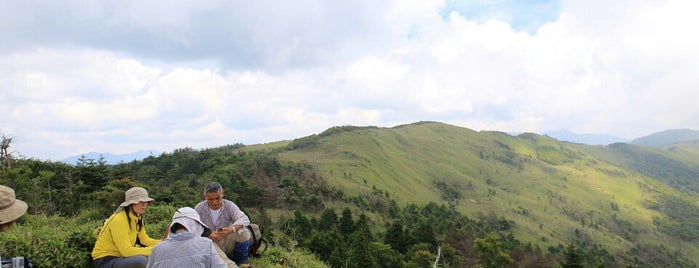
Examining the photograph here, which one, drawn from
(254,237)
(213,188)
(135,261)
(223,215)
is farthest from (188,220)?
(254,237)

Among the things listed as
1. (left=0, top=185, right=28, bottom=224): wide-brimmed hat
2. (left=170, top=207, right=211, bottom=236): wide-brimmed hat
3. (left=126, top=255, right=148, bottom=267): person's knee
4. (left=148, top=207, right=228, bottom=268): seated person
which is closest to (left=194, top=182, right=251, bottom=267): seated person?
(left=126, top=255, right=148, bottom=267): person's knee

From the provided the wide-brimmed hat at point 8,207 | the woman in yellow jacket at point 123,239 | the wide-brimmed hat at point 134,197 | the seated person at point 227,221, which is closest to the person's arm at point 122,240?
the woman in yellow jacket at point 123,239

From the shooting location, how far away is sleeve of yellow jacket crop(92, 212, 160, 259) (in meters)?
6.88

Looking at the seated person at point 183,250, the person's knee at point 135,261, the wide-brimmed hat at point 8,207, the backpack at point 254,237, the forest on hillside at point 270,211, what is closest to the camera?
the wide-brimmed hat at point 8,207

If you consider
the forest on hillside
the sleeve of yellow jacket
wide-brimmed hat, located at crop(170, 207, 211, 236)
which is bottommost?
the forest on hillside

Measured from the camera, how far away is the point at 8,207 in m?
4.87

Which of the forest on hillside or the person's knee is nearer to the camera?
the person's knee

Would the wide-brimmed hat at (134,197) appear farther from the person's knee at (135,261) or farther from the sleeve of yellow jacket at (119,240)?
the person's knee at (135,261)

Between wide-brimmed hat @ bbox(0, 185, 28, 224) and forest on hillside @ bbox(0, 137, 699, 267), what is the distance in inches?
129

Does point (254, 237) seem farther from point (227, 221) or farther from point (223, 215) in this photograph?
point (223, 215)

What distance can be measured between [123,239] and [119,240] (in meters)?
0.06

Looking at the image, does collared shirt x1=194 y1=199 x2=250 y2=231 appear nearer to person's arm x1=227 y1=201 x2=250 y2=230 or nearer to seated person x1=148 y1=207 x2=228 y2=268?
person's arm x1=227 y1=201 x2=250 y2=230

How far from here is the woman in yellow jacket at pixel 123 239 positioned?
6875 mm

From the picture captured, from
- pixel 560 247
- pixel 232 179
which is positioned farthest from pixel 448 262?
pixel 560 247
